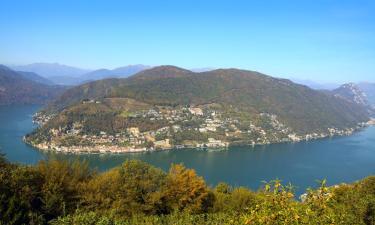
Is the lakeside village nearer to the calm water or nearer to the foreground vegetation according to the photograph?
the calm water

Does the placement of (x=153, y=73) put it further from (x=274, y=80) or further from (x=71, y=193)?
(x=71, y=193)

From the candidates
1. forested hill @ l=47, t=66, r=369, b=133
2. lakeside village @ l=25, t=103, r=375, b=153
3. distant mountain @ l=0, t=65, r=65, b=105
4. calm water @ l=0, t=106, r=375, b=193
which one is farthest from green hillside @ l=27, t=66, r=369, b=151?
distant mountain @ l=0, t=65, r=65, b=105

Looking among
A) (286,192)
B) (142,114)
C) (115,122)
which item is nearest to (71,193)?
(286,192)

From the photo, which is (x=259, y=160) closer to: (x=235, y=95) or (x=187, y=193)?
(x=187, y=193)

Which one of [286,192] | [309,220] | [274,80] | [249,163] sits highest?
[274,80]

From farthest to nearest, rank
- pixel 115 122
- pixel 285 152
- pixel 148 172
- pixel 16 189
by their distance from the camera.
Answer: pixel 115 122 → pixel 285 152 → pixel 148 172 → pixel 16 189

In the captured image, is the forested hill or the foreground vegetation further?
the forested hill
